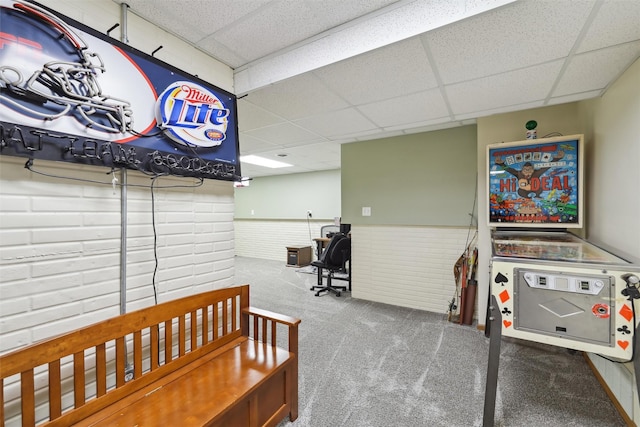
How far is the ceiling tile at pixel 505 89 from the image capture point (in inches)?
76.6

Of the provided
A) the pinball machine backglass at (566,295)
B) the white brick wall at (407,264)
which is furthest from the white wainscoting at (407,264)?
the pinball machine backglass at (566,295)

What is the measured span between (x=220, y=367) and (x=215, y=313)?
341 mm

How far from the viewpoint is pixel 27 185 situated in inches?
46.7

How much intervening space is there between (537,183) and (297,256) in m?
4.77

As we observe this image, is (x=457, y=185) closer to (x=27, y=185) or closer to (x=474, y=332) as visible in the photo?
(x=474, y=332)

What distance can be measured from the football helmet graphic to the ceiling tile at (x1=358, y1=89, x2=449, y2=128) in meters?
2.07

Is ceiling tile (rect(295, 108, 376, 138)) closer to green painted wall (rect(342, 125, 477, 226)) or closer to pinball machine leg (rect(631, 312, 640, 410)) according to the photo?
green painted wall (rect(342, 125, 477, 226))

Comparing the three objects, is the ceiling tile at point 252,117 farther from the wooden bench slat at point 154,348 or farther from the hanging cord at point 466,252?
the hanging cord at point 466,252

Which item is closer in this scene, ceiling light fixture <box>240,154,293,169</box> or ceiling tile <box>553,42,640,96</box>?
ceiling tile <box>553,42,640,96</box>

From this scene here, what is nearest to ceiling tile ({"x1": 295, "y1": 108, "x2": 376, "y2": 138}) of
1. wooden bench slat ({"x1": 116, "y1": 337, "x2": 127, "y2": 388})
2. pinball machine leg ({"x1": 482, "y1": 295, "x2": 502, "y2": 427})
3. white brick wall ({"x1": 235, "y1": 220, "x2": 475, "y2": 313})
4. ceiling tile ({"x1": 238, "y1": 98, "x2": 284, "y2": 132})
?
ceiling tile ({"x1": 238, "y1": 98, "x2": 284, "y2": 132})

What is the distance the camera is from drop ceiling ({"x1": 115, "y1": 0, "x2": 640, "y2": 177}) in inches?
56.4

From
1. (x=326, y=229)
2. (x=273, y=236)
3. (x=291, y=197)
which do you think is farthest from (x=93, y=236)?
(x=273, y=236)

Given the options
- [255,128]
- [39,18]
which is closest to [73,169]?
[39,18]

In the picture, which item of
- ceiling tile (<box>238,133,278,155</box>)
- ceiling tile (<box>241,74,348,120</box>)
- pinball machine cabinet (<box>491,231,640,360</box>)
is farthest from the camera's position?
ceiling tile (<box>238,133,278,155</box>)
